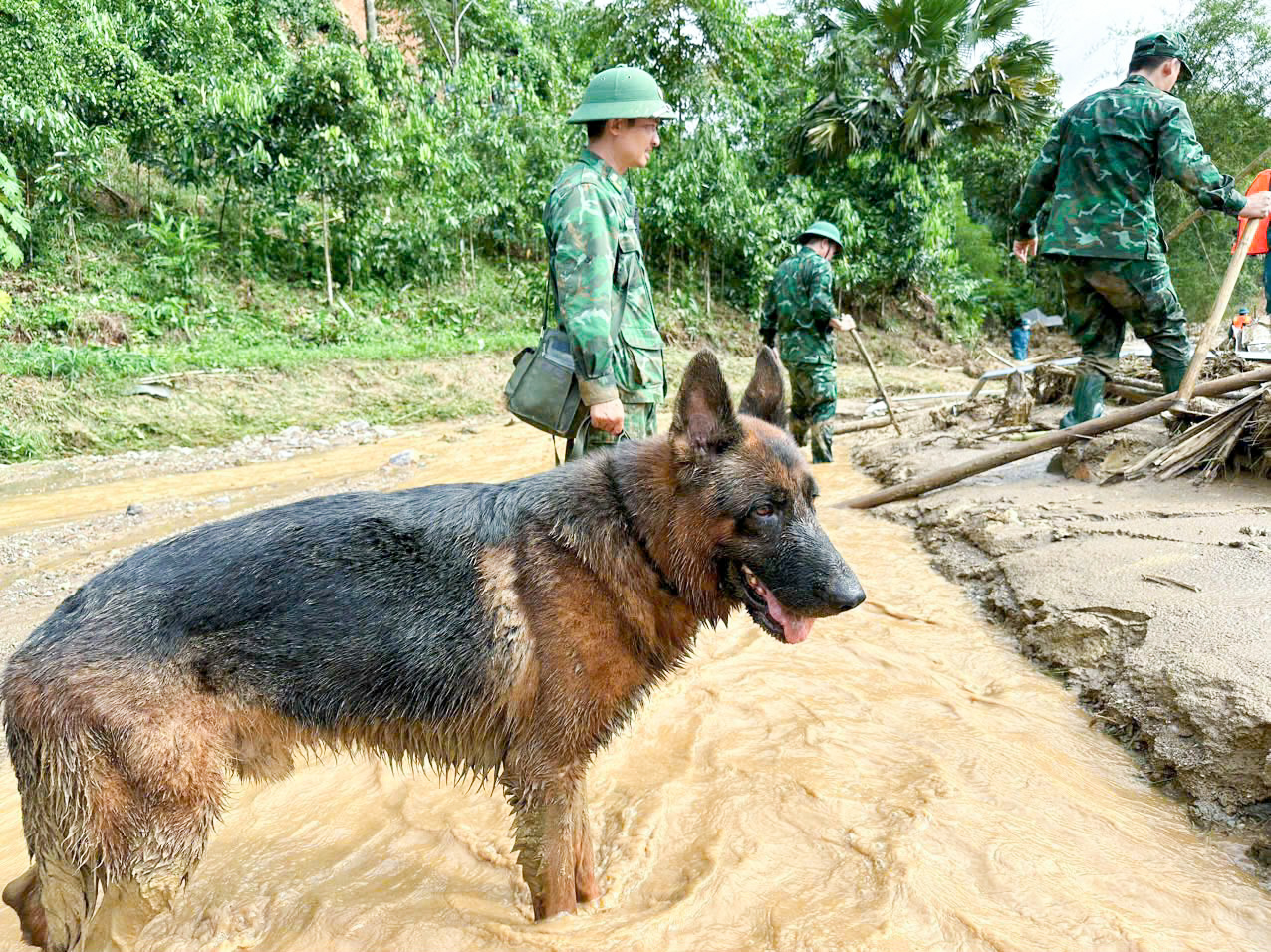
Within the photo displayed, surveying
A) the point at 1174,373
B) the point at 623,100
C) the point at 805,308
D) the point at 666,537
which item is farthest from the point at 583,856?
the point at 805,308

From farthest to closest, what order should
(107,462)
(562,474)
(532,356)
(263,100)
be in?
(263,100) → (107,462) → (532,356) → (562,474)

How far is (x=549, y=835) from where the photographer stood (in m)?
2.32

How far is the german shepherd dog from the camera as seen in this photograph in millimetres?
1994

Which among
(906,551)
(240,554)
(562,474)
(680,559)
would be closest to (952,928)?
(680,559)

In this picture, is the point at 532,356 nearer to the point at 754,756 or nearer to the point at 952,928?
the point at 754,756

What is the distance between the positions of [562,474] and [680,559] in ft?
1.63

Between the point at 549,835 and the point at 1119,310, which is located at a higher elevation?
the point at 1119,310

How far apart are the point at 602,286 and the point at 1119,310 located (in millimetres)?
4472

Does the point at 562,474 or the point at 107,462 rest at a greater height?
the point at 562,474

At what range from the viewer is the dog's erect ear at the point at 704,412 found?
91.9 inches

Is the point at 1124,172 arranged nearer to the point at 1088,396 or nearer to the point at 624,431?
the point at 1088,396

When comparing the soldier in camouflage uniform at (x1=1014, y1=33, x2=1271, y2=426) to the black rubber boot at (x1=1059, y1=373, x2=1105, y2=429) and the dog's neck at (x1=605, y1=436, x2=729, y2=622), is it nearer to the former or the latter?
the black rubber boot at (x1=1059, y1=373, x2=1105, y2=429)

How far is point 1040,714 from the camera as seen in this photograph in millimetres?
3363

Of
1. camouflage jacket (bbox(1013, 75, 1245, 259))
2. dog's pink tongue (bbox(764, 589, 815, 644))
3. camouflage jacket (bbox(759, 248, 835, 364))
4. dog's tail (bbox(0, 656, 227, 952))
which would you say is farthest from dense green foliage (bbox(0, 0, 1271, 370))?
camouflage jacket (bbox(1013, 75, 1245, 259))
